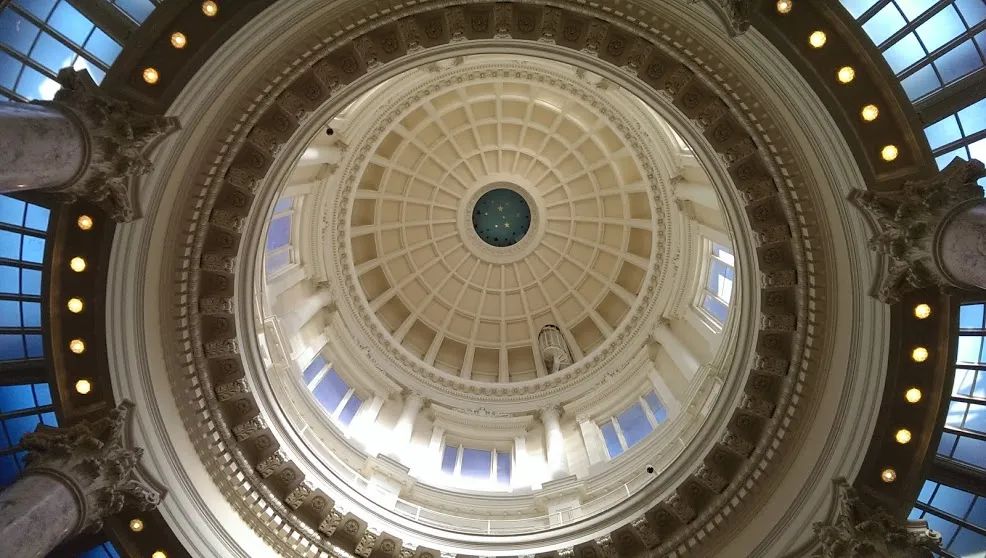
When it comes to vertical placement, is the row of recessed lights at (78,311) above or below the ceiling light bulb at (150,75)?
below

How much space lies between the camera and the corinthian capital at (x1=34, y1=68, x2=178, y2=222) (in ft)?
41.2

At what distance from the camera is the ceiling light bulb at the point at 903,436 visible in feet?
51.3

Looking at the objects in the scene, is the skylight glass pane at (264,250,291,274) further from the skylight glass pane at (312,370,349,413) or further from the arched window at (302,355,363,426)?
the skylight glass pane at (312,370,349,413)

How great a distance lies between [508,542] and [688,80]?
47.3 feet

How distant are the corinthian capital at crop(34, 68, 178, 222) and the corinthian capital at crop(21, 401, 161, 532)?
5152 mm

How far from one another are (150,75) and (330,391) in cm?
1620

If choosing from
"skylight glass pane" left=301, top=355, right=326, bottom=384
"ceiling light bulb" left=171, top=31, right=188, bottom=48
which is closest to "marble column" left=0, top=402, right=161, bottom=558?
"ceiling light bulb" left=171, top=31, right=188, bottom=48

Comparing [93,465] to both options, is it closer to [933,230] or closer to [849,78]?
[933,230]

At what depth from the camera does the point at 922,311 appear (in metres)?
14.8

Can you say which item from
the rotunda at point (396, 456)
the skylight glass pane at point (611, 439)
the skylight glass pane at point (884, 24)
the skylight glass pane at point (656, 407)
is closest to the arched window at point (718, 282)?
the rotunda at point (396, 456)

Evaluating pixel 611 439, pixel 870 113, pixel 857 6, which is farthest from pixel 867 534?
pixel 611 439

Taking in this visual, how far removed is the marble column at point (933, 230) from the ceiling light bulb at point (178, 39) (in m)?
16.1

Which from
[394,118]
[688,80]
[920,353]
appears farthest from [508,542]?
[394,118]

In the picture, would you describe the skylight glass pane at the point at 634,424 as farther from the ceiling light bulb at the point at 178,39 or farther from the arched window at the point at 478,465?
the ceiling light bulb at the point at 178,39
